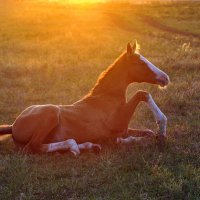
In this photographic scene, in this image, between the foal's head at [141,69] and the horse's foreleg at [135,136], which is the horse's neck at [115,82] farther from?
the horse's foreleg at [135,136]

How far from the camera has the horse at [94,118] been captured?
25.4 ft

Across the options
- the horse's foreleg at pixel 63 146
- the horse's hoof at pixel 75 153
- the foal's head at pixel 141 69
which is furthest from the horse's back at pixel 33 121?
the foal's head at pixel 141 69

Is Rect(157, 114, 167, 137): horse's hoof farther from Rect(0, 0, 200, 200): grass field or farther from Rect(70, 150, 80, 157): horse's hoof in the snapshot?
Rect(70, 150, 80, 157): horse's hoof

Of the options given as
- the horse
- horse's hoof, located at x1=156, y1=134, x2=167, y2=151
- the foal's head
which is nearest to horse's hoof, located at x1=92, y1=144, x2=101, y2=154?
the horse

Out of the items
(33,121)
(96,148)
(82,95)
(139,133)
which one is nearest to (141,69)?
(139,133)

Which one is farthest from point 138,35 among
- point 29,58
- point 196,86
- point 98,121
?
point 98,121

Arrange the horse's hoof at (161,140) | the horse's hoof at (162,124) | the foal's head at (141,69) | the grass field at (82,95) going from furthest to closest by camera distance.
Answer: the foal's head at (141,69) → the horse's hoof at (162,124) → the horse's hoof at (161,140) → the grass field at (82,95)

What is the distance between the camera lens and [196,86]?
1330 cm

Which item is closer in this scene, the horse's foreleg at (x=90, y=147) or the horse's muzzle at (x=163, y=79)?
the horse's foreleg at (x=90, y=147)

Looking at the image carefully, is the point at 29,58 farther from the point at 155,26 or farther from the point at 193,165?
the point at 155,26

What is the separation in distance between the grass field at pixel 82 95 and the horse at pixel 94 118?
0.79ft

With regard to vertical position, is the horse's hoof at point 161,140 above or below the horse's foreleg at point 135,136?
above

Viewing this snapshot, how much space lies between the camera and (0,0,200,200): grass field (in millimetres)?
6398

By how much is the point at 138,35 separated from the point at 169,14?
17.1m
